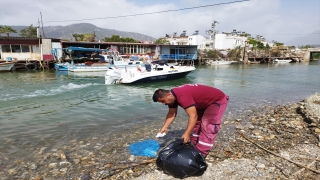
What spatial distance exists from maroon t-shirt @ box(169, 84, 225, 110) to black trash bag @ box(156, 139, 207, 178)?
73cm

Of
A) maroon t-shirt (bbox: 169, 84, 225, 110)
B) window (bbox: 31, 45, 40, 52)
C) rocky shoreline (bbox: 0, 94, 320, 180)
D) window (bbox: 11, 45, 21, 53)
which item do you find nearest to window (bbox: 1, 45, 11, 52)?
window (bbox: 11, 45, 21, 53)

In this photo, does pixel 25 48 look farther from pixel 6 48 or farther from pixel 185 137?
pixel 185 137

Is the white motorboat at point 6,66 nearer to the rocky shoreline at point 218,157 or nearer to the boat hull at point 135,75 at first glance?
the boat hull at point 135,75

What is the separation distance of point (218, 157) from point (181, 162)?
1177 millimetres

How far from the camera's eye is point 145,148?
187 inches

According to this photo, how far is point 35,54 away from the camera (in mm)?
30141

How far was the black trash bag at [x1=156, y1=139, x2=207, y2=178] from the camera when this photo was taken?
128 inches

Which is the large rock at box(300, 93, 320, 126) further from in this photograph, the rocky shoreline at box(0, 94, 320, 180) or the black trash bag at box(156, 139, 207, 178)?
the black trash bag at box(156, 139, 207, 178)

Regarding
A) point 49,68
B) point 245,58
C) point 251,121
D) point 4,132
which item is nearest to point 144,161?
A: point 251,121

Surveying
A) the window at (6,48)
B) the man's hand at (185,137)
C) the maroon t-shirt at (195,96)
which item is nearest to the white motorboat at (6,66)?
the window at (6,48)

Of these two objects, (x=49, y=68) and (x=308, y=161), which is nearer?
(x=308, y=161)

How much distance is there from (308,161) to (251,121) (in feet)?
10.2

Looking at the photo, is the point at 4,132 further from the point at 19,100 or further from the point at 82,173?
the point at 19,100

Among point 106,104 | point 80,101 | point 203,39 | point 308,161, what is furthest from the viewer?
point 203,39
